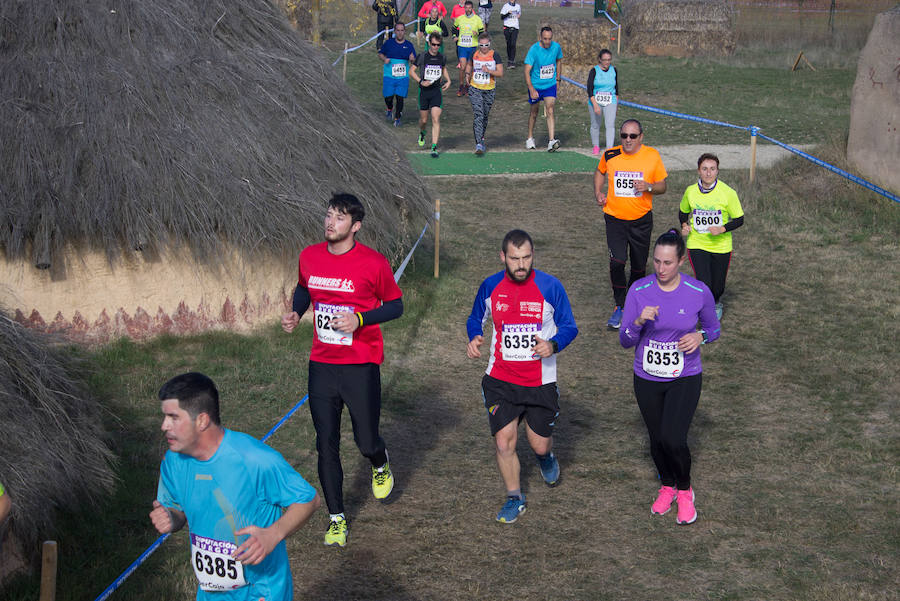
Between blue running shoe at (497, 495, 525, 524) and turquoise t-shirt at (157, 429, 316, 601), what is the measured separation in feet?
8.64

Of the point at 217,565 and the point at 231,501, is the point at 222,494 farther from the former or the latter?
the point at 217,565

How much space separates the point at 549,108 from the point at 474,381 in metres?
9.92

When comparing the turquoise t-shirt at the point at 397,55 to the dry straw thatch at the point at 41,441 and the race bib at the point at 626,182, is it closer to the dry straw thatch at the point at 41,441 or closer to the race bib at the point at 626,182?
the race bib at the point at 626,182

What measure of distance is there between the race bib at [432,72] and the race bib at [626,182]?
27.5ft

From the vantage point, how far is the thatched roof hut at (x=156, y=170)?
895 centimetres

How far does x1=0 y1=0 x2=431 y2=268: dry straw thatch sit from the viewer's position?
8930 mm

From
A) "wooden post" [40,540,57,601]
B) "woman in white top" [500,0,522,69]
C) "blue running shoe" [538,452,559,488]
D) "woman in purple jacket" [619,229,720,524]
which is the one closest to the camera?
"wooden post" [40,540,57,601]

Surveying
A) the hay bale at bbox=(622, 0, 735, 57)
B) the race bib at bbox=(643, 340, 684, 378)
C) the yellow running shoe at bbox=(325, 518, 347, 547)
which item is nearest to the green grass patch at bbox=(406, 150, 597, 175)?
the race bib at bbox=(643, 340, 684, 378)

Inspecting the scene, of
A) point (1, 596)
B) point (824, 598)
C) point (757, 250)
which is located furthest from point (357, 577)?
point (757, 250)

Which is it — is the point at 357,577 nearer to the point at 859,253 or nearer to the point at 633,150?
the point at 633,150

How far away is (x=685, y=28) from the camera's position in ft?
97.1

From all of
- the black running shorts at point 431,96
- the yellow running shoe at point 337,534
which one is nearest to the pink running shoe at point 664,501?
the yellow running shoe at point 337,534

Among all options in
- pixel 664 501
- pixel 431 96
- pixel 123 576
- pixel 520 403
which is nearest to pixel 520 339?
pixel 520 403

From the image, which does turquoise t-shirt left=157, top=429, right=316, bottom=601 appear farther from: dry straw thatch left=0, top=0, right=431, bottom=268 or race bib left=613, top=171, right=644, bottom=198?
race bib left=613, top=171, right=644, bottom=198
